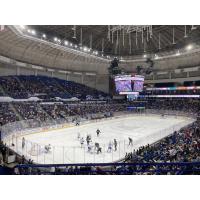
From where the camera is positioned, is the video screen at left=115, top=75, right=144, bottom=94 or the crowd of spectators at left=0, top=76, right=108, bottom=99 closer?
the video screen at left=115, top=75, right=144, bottom=94

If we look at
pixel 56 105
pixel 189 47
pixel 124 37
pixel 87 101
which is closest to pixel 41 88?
pixel 56 105

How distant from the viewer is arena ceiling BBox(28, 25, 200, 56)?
1154 inches

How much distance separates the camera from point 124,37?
35969 mm

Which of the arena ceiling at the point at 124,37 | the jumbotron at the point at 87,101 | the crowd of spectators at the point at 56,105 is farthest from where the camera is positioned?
the arena ceiling at the point at 124,37

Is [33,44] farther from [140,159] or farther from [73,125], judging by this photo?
[140,159]

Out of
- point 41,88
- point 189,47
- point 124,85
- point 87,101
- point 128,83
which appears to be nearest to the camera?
point 128,83

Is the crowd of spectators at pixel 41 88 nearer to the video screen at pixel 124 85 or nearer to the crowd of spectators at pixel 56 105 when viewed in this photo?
the crowd of spectators at pixel 56 105

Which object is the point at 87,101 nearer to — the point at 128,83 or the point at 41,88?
the point at 41,88

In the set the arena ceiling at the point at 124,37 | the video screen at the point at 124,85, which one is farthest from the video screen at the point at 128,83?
the arena ceiling at the point at 124,37

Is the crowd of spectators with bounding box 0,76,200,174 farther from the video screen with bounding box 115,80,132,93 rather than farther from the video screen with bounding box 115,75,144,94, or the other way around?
the video screen with bounding box 115,80,132,93

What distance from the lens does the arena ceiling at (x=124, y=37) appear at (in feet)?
96.2

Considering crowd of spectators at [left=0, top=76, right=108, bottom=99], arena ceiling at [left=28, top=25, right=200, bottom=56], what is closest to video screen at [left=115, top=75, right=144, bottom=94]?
arena ceiling at [left=28, top=25, right=200, bottom=56]

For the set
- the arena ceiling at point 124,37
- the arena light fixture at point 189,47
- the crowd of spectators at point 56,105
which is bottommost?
the crowd of spectators at point 56,105

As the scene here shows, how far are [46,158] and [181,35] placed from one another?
29561mm
